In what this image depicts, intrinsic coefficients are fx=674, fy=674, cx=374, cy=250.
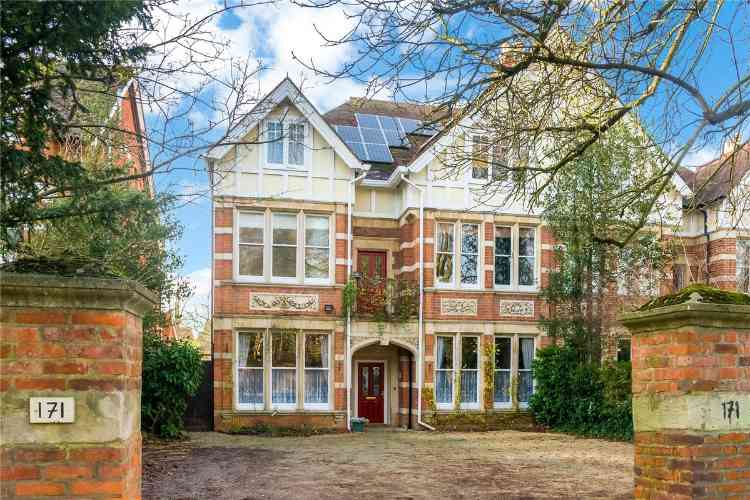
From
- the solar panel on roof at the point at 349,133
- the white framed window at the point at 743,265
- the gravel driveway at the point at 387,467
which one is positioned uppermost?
the solar panel on roof at the point at 349,133

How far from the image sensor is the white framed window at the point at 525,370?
20.9m

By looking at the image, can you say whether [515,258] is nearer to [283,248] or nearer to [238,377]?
[283,248]

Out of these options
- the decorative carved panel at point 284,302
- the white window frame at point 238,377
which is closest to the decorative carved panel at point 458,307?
the decorative carved panel at point 284,302

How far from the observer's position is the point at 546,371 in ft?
65.9

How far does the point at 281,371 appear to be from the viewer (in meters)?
19.4

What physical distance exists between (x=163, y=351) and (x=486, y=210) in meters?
10.4

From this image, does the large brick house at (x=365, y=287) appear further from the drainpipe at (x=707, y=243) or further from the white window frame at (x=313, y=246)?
the drainpipe at (x=707, y=243)

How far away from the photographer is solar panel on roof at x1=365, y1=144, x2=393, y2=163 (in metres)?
22.1

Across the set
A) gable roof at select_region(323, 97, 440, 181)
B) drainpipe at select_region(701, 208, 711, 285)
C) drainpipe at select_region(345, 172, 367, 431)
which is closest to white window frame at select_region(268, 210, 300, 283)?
drainpipe at select_region(345, 172, 367, 431)

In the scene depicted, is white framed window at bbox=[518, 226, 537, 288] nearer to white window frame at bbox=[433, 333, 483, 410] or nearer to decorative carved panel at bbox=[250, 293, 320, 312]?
white window frame at bbox=[433, 333, 483, 410]

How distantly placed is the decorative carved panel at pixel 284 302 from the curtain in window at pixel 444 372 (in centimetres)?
403

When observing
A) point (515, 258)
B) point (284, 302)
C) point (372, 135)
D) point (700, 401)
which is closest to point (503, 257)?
point (515, 258)

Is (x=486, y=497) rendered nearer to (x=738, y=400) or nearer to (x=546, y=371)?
(x=738, y=400)

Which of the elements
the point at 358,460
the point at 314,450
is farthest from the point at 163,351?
the point at 358,460
